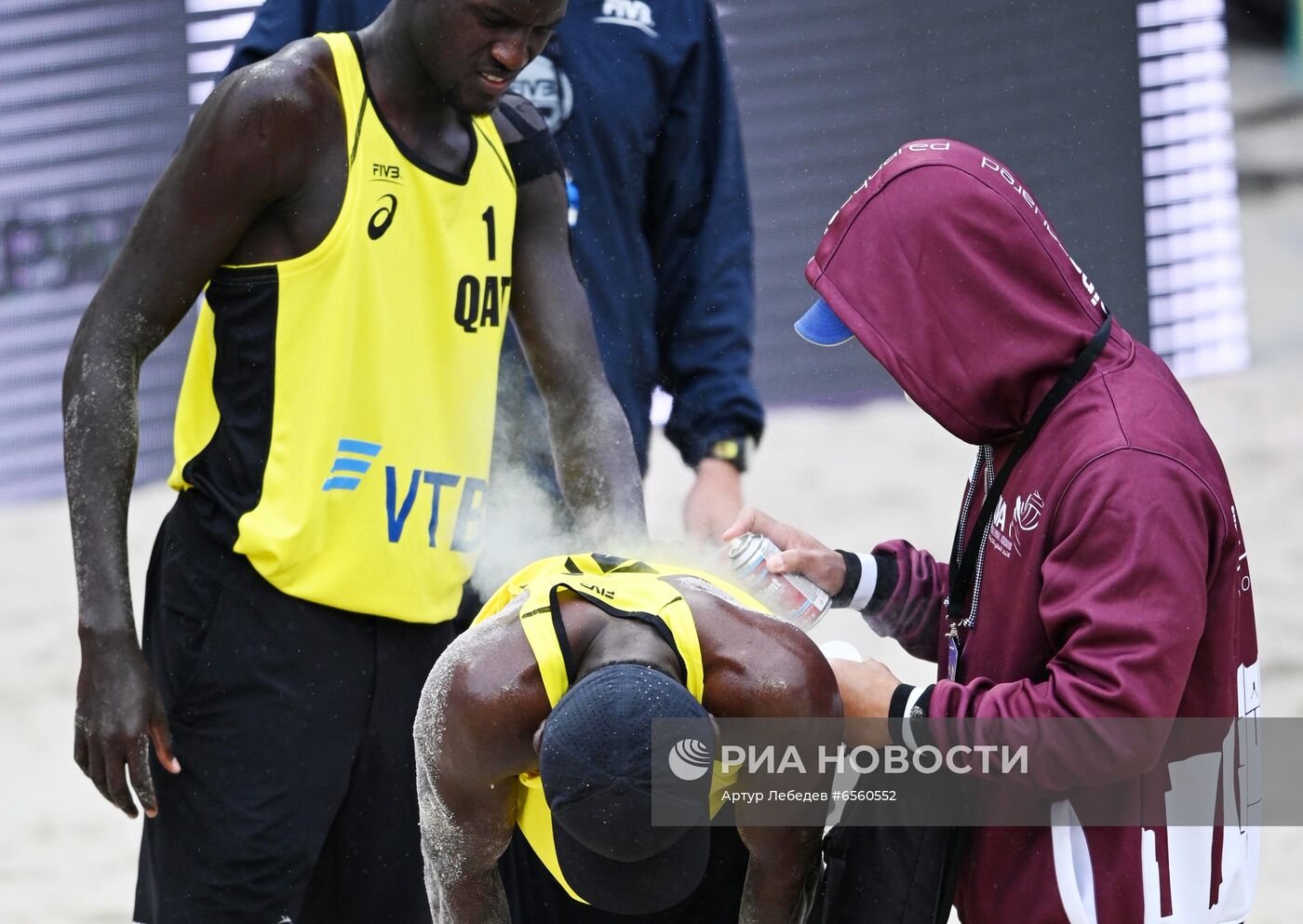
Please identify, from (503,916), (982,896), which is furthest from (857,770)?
(503,916)

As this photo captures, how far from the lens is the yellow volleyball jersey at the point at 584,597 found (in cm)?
215

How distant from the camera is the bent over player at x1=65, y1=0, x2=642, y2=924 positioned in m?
2.39

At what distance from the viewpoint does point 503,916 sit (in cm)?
233

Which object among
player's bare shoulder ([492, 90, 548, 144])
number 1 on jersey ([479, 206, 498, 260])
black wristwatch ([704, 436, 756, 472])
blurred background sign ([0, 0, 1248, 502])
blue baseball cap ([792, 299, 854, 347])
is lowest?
black wristwatch ([704, 436, 756, 472])

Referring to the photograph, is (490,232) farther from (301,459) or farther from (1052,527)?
(1052,527)

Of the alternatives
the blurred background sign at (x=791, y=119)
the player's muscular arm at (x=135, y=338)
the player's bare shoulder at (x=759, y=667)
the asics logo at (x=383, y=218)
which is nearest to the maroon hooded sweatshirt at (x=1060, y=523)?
the player's bare shoulder at (x=759, y=667)

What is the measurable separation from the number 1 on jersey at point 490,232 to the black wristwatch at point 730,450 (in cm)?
105

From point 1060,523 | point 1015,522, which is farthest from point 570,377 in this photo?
point 1060,523

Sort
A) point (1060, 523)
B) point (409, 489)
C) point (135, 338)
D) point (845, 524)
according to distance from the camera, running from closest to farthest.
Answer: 1. point (1060, 523)
2. point (135, 338)
3. point (409, 489)
4. point (845, 524)

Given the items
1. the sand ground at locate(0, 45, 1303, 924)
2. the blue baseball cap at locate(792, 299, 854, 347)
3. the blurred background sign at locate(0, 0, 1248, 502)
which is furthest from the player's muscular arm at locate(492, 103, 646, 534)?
the blurred background sign at locate(0, 0, 1248, 502)

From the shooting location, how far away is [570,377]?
2.88 metres

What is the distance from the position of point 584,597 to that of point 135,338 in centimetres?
82

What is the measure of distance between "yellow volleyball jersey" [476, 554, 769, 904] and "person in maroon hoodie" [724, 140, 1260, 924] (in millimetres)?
269

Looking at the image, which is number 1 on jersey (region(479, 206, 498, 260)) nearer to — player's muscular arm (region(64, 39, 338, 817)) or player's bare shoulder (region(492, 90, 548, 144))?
player's bare shoulder (region(492, 90, 548, 144))
